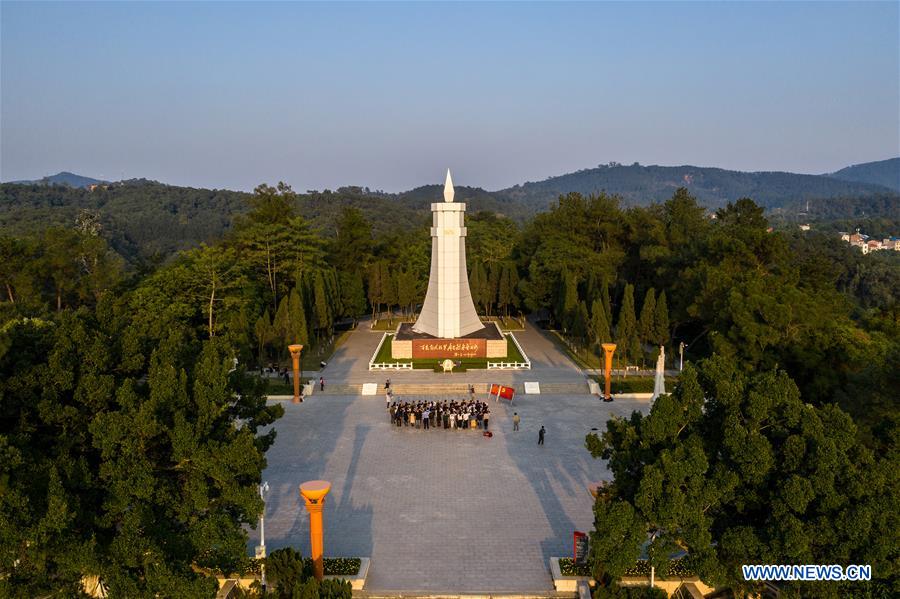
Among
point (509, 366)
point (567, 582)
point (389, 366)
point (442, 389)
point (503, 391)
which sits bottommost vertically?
point (567, 582)

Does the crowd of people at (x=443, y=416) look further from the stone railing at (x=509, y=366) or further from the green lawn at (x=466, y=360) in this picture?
the green lawn at (x=466, y=360)

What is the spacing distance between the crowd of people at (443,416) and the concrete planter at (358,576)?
7.77 meters

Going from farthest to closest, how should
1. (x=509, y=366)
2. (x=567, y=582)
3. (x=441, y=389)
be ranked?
(x=509, y=366), (x=441, y=389), (x=567, y=582)

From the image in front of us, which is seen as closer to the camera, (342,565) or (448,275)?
(342,565)

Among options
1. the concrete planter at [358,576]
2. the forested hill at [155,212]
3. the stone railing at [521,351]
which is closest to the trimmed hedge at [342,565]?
the concrete planter at [358,576]

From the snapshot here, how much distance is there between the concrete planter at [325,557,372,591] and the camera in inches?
404

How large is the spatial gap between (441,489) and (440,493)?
0.22 m

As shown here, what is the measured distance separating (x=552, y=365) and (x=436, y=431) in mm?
9263

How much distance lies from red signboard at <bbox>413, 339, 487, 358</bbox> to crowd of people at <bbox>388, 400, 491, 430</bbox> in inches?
292

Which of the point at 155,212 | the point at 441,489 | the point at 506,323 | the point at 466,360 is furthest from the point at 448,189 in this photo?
the point at 155,212

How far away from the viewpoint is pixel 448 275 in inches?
1081

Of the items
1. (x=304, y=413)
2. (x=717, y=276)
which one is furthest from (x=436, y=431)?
(x=717, y=276)

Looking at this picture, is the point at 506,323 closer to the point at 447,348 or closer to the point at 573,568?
the point at 447,348

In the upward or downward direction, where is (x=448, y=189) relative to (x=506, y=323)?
upward
